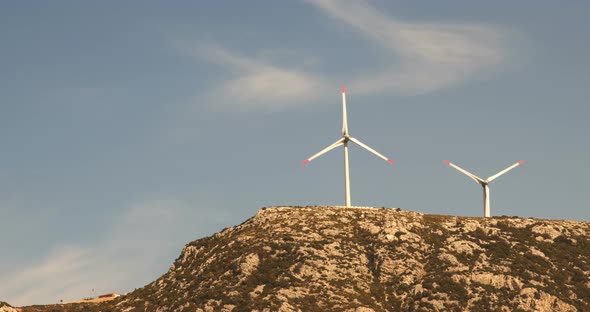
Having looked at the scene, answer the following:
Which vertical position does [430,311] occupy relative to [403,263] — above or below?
below

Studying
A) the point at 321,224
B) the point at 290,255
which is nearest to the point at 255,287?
the point at 290,255

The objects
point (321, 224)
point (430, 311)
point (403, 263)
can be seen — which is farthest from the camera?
point (321, 224)

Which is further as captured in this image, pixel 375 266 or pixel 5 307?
pixel 5 307

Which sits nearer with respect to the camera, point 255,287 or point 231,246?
point 255,287

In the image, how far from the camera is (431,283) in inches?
6486

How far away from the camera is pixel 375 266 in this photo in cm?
17200

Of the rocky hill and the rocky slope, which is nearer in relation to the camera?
the rocky hill

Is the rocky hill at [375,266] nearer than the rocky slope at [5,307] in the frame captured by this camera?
Yes

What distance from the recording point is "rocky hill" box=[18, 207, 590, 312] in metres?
160

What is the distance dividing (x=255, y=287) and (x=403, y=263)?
2681 cm

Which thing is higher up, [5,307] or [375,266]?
[375,266]

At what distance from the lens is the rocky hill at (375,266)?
526 ft

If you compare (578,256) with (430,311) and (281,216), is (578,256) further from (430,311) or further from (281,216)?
(281,216)

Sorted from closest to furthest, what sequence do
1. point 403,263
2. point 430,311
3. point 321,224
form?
1. point 430,311
2. point 403,263
3. point 321,224
